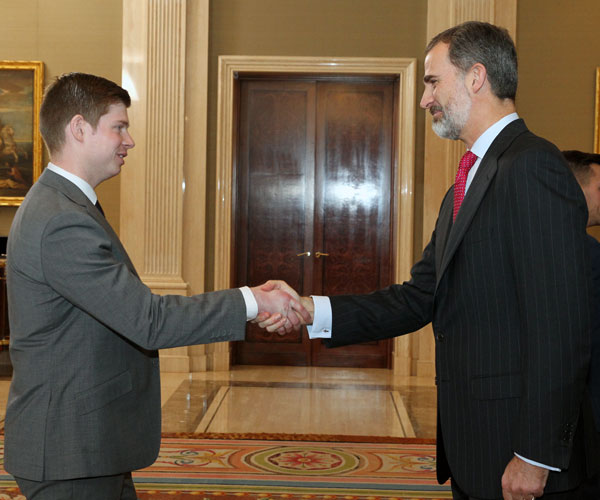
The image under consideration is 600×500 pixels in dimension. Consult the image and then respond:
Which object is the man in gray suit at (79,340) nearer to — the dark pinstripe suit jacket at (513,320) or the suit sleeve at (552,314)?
the dark pinstripe suit jacket at (513,320)

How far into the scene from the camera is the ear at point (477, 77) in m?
2.17

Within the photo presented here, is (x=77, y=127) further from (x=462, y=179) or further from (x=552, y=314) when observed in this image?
(x=552, y=314)

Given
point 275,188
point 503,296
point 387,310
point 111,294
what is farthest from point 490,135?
point 275,188

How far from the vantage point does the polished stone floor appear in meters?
5.67

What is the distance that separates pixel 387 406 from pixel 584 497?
3.76 meters

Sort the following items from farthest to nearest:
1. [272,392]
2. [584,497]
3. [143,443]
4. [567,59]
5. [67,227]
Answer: [567,59] < [272,392] < [584,497] < [143,443] < [67,227]

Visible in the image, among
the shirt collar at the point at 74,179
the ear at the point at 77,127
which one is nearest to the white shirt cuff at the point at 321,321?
the shirt collar at the point at 74,179

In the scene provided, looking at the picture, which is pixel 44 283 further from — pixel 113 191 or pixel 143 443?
pixel 113 191

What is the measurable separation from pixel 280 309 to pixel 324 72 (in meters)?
5.71

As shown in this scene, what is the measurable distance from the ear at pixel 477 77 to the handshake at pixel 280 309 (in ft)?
3.19

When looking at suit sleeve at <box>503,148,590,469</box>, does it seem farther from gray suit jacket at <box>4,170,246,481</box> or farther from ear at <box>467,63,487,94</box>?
gray suit jacket at <box>4,170,246,481</box>

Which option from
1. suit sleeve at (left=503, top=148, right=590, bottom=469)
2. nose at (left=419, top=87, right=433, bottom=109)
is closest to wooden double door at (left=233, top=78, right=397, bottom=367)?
nose at (left=419, top=87, right=433, bottom=109)

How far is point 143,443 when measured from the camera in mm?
2176

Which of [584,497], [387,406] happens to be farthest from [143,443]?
[387,406]
